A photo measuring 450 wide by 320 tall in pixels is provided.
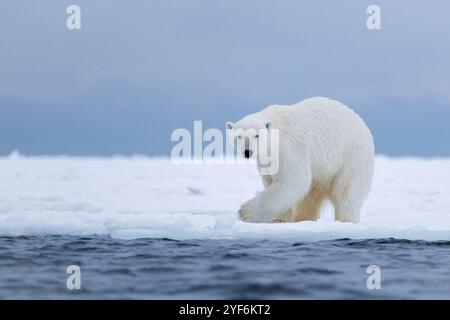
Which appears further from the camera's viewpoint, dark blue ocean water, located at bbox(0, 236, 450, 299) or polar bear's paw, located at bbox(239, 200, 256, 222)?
polar bear's paw, located at bbox(239, 200, 256, 222)

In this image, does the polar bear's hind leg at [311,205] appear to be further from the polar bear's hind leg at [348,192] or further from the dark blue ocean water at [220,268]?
the dark blue ocean water at [220,268]

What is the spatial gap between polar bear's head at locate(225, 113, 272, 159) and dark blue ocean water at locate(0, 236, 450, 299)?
108 cm

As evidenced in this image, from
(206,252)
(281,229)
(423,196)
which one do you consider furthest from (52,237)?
(423,196)

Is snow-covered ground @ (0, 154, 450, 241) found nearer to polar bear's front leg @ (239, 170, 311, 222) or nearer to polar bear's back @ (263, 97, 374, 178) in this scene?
polar bear's front leg @ (239, 170, 311, 222)

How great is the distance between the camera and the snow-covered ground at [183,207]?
788 cm

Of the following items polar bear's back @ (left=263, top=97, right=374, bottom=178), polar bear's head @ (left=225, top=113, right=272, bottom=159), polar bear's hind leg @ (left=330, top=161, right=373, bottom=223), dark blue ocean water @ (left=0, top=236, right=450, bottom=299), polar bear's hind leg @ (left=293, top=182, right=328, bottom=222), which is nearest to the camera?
dark blue ocean water @ (left=0, top=236, right=450, bottom=299)

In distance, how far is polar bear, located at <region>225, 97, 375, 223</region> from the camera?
8.26 m

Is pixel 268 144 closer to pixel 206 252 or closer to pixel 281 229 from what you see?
pixel 281 229

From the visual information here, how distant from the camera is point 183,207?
11.4 m

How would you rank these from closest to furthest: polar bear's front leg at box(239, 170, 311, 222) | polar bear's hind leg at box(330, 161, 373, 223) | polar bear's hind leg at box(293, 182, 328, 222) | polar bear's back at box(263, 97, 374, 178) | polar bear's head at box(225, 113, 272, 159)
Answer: polar bear's head at box(225, 113, 272, 159) → polar bear's front leg at box(239, 170, 311, 222) → polar bear's back at box(263, 97, 374, 178) → polar bear's hind leg at box(330, 161, 373, 223) → polar bear's hind leg at box(293, 182, 328, 222)

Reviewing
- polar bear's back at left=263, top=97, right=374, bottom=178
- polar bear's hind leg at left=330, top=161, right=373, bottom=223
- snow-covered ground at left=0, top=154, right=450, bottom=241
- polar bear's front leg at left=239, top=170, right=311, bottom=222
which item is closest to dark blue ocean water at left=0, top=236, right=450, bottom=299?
snow-covered ground at left=0, top=154, right=450, bottom=241

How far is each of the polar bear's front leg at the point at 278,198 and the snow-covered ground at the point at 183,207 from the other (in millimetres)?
342

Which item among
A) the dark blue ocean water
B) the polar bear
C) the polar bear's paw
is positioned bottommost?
the dark blue ocean water
